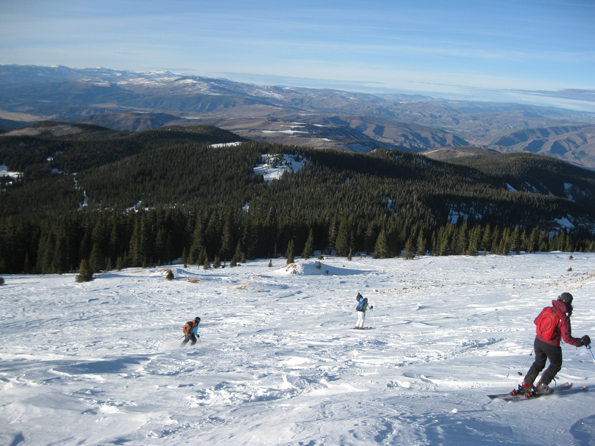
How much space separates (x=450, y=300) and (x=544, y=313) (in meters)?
15.0

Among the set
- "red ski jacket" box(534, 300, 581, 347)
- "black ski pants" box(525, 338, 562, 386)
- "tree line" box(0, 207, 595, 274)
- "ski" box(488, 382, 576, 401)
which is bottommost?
→ "tree line" box(0, 207, 595, 274)

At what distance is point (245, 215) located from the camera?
8125 cm

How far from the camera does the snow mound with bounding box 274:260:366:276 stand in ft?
127

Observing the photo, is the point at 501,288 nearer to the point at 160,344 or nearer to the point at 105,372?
the point at 160,344

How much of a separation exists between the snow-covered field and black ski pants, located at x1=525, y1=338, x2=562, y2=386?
19.1 inches

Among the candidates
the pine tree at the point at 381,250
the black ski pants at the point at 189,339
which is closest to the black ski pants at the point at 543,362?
the black ski pants at the point at 189,339

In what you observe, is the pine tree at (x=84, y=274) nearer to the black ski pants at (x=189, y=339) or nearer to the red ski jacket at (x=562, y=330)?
the black ski pants at (x=189, y=339)

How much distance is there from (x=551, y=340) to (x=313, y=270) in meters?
32.4

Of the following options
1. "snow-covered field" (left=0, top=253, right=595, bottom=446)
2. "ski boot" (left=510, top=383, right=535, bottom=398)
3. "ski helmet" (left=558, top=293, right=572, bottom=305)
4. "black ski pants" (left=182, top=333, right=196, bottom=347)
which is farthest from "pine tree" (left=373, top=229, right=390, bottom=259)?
"ski helmet" (left=558, top=293, right=572, bottom=305)

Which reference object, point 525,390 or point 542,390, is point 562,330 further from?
point 525,390

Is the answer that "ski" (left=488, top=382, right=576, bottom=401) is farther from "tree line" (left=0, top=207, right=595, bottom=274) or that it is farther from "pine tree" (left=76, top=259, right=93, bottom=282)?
"tree line" (left=0, top=207, right=595, bottom=274)

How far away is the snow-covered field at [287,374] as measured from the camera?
6.67m

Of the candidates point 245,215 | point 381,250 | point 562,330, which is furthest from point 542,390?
point 245,215

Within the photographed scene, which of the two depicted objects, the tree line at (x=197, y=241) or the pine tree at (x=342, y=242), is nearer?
the tree line at (x=197, y=241)
